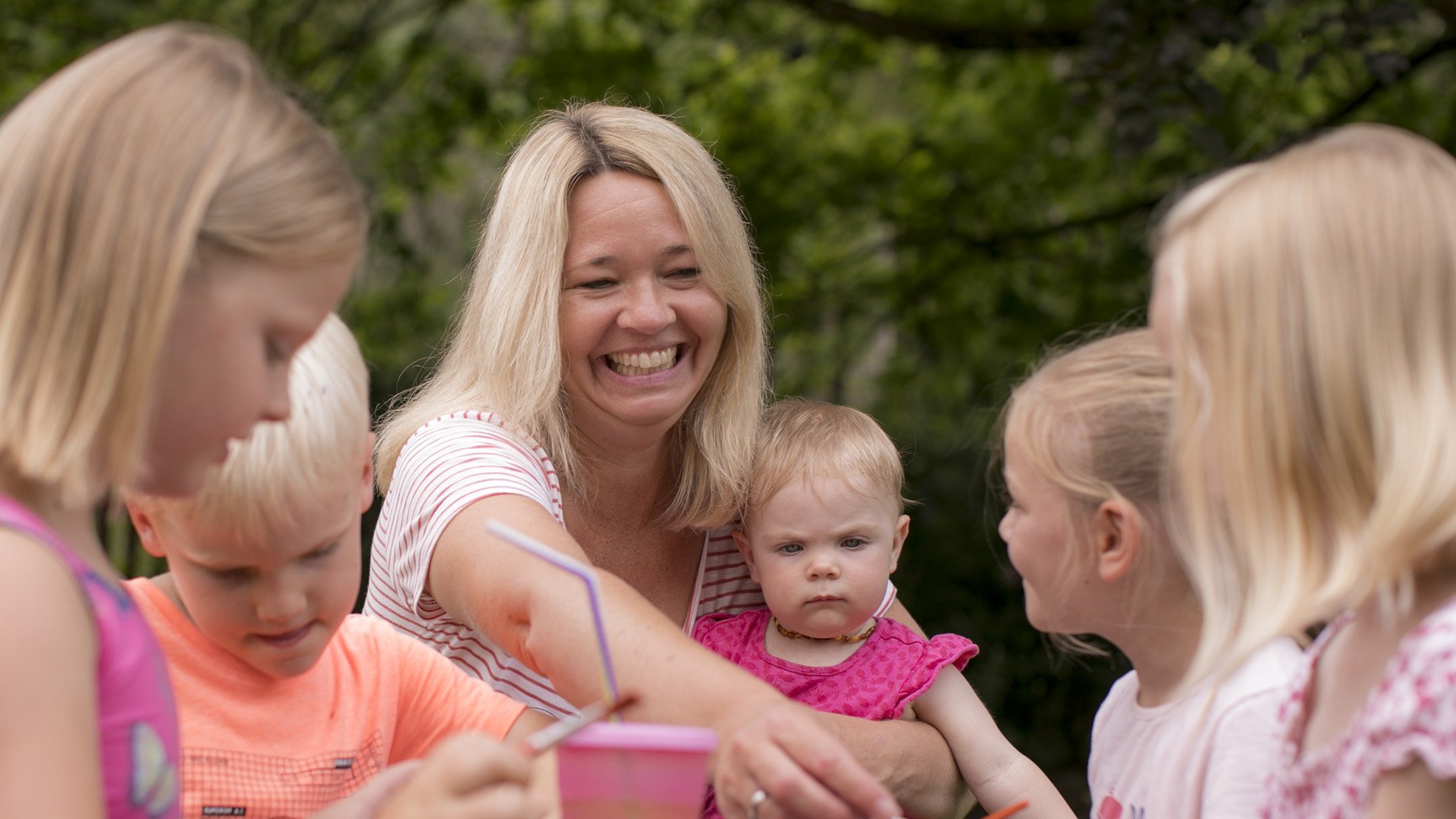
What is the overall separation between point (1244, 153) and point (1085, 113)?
99cm

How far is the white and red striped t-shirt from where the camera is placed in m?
2.30

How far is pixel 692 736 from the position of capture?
133 centimetres

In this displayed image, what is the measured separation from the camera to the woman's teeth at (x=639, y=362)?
2713 millimetres

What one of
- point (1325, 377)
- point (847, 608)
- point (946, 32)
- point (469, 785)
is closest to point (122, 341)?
point (469, 785)

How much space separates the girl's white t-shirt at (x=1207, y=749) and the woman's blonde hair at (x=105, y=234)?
1.28 m

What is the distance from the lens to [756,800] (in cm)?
160

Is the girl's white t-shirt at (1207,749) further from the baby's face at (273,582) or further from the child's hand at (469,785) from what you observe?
the baby's face at (273,582)

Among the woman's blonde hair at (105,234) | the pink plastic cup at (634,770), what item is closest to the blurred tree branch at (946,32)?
the woman's blonde hair at (105,234)

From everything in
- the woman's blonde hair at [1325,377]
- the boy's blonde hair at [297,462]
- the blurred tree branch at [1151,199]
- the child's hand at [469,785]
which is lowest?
the blurred tree branch at [1151,199]

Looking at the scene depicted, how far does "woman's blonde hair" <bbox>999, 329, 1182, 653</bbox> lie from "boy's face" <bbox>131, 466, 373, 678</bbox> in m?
0.99

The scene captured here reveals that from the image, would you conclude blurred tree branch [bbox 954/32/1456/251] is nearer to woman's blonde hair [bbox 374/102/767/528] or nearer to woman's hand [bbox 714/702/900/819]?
woman's blonde hair [bbox 374/102/767/528]

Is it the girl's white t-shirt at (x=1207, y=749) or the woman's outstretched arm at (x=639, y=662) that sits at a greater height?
the woman's outstretched arm at (x=639, y=662)

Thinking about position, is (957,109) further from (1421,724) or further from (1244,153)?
(1421,724)

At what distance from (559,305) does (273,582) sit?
1012mm
